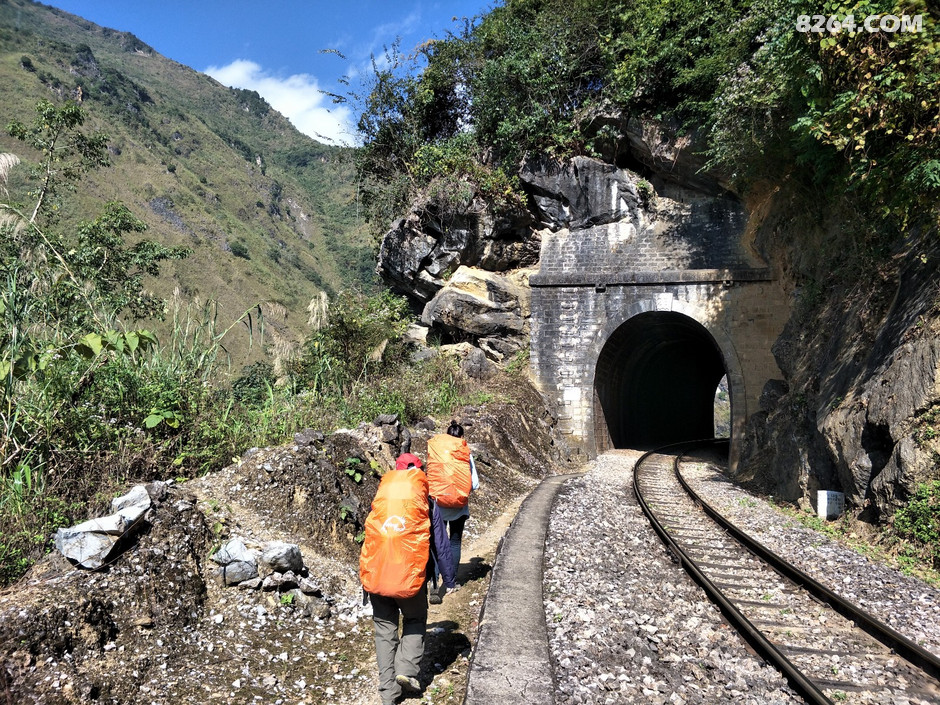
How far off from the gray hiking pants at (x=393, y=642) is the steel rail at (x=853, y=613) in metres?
3.32

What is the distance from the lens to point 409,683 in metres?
3.46

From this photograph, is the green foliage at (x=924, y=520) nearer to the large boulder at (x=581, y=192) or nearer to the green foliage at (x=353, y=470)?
the green foliage at (x=353, y=470)

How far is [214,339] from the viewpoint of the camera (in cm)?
599

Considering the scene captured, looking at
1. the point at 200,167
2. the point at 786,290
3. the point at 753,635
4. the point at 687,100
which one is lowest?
the point at 753,635

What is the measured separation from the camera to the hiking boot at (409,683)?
11.3 feet

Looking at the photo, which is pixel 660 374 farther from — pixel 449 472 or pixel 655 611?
pixel 449 472

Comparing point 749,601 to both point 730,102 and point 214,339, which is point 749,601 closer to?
point 214,339

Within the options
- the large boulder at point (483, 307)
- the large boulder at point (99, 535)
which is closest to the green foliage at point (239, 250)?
the large boulder at point (483, 307)

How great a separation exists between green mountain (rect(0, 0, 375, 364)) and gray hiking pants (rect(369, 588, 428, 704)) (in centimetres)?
1791

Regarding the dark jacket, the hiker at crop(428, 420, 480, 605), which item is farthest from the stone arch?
the dark jacket

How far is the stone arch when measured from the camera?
49.2ft

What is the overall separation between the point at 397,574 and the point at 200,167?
9563cm

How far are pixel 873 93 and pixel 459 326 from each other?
1122 cm

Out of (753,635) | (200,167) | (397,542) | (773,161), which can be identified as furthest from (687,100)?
(200,167)
